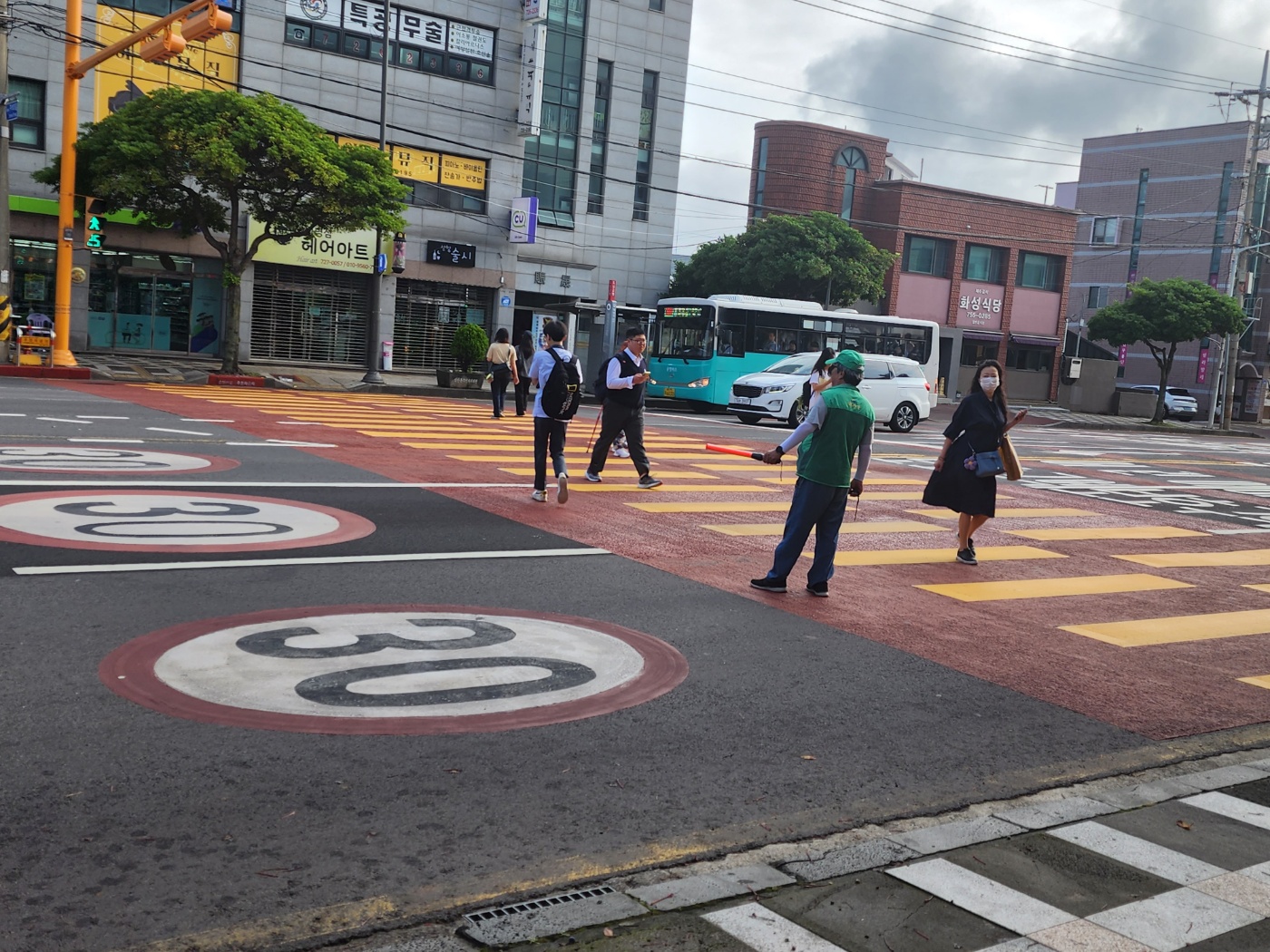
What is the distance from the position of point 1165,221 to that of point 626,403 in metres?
69.8

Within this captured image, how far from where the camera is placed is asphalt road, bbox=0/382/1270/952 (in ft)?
12.5

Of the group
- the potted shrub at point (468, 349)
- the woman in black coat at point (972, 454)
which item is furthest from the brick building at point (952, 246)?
the woman in black coat at point (972, 454)

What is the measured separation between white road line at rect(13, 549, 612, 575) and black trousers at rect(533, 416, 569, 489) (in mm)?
2218

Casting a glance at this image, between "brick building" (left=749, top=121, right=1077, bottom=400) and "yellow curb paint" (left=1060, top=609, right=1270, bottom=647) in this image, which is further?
"brick building" (left=749, top=121, right=1077, bottom=400)

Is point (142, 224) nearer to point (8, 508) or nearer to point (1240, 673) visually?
point (8, 508)

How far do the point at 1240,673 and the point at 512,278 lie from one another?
35.7 meters

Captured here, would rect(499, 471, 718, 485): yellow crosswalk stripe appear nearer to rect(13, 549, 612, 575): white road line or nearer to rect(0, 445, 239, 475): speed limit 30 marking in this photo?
rect(0, 445, 239, 475): speed limit 30 marking

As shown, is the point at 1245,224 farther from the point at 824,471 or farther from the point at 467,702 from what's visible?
the point at 467,702

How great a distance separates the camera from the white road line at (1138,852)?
4.18 m

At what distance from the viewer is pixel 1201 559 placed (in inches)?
469

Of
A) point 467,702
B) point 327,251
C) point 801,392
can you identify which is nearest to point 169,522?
point 467,702

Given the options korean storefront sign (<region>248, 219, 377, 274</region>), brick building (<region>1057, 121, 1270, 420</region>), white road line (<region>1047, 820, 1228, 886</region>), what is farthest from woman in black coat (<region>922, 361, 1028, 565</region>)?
brick building (<region>1057, 121, 1270, 420</region>)

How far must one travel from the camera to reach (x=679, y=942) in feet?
11.2

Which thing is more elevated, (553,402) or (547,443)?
(553,402)
